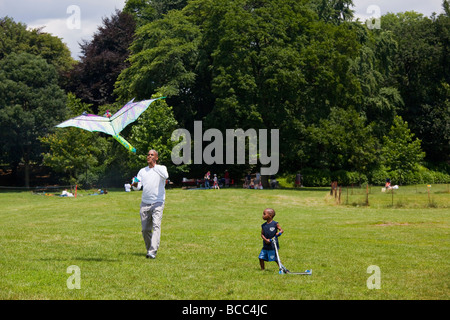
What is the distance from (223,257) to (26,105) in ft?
197

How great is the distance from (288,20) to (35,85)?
32838 mm

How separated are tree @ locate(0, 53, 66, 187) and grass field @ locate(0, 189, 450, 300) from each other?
38.0 m

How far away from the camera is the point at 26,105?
2712 inches

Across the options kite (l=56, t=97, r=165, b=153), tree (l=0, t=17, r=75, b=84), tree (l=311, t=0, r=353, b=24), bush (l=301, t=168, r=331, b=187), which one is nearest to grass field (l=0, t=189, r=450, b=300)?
kite (l=56, t=97, r=165, b=153)

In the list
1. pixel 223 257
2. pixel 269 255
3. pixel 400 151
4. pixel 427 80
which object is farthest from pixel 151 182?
pixel 427 80

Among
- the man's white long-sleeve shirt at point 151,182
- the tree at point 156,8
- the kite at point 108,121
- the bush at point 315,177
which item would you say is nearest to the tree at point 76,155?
the tree at point 156,8

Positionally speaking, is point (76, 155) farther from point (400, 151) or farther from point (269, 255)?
point (269, 255)

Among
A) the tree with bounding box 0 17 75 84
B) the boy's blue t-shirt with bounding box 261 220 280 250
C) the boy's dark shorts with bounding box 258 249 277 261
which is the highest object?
the tree with bounding box 0 17 75 84

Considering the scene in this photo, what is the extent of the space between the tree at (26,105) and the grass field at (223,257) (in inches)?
1497

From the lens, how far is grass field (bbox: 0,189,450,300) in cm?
1042

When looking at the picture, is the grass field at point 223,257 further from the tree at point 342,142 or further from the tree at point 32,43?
the tree at point 32,43

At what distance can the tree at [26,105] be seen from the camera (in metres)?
65.2

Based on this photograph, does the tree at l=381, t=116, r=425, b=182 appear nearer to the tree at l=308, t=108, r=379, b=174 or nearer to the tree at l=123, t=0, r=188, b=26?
the tree at l=308, t=108, r=379, b=174
